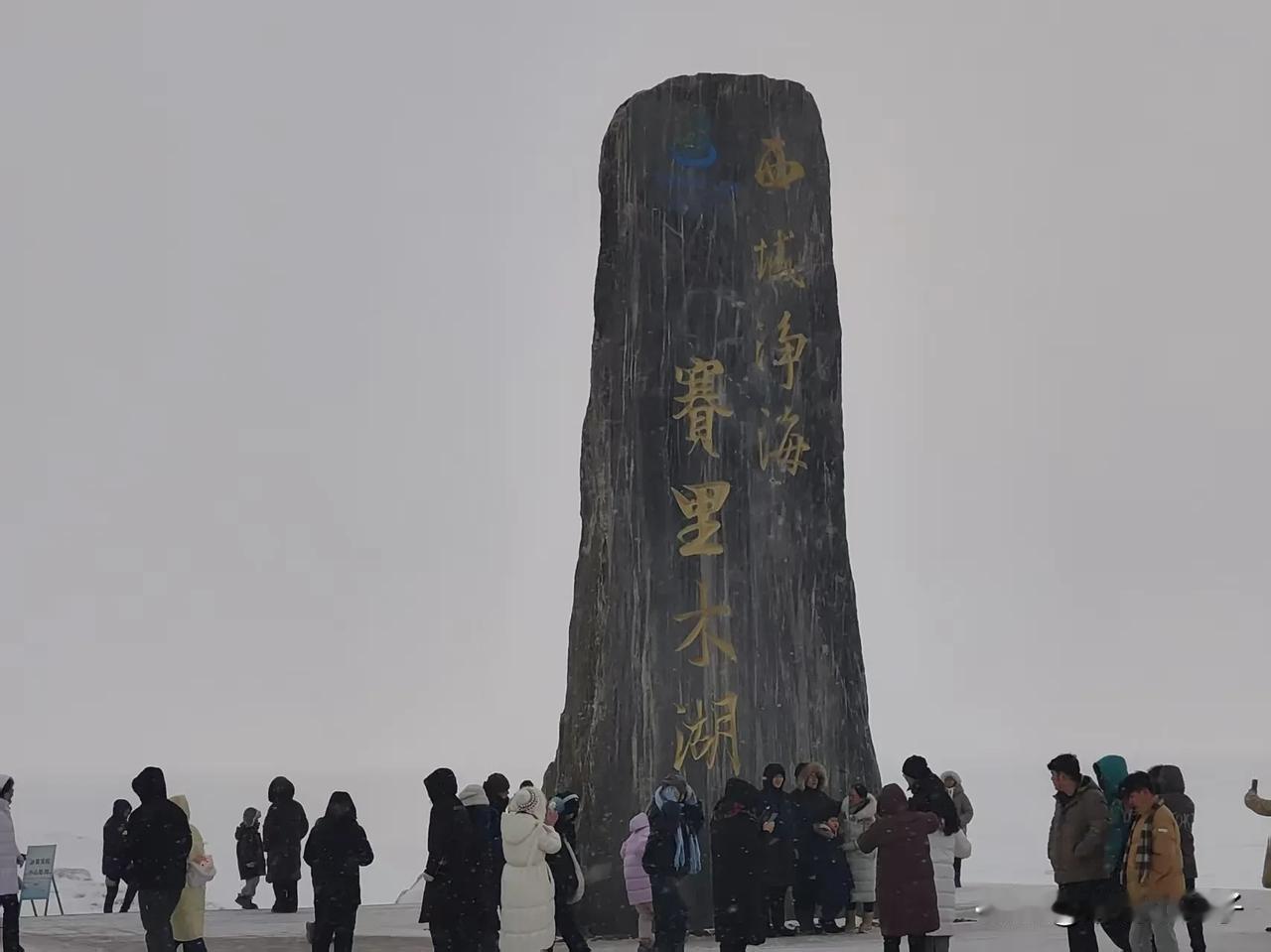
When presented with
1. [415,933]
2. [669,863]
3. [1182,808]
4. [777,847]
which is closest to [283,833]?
[415,933]

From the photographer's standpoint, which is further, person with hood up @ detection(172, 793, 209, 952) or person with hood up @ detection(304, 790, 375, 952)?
person with hood up @ detection(304, 790, 375, 952)

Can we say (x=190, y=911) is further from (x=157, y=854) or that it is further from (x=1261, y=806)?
(x=1261, y=806)

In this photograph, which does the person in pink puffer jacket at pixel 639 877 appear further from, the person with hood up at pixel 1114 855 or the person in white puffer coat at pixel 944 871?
the person with hood up at pixel 1114 855

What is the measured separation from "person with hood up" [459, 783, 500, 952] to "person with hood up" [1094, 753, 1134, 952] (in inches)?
141

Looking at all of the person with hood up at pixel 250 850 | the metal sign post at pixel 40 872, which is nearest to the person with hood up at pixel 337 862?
the person with hood up at pixel 250 850

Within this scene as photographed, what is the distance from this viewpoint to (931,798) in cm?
1078

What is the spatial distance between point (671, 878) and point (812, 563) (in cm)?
461

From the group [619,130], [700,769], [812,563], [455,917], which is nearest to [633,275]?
[619,130]

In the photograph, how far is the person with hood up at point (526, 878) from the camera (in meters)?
10.6

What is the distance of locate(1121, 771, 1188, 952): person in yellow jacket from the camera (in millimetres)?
8977

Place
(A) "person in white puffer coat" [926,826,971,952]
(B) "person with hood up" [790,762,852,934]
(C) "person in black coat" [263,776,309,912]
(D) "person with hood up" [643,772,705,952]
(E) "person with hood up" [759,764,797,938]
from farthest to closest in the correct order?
(C) "person in black coat" [263,776,309,912], (B) "person with hood up" [790,762,852,934], (E) "person with hood up" [759,764,797,938], (D) "person with hood up" [643,772,705,952], (A) "person in white puffer coat" [926,826,971,952]

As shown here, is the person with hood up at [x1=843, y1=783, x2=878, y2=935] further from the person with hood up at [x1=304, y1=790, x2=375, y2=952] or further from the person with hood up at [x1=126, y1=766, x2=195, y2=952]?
the person with hood up at [x1=126, y1=766, x2=195, y2=952]

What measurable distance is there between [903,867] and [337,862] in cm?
351

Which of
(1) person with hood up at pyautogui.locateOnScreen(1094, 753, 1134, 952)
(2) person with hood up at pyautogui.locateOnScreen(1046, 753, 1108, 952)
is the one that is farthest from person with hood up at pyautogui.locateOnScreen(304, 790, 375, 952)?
(1) person with hood up at pyautogui.locateOnScreen(1094, 753, 1134, 952)
